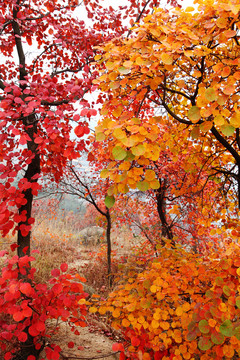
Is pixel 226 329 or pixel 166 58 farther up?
Result: pixel 166 58

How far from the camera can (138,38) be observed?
51.0 inches

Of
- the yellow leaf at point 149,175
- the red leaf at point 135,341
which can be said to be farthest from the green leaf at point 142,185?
the red leaf at point 135,341

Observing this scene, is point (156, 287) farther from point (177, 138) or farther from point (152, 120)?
point (177, 138)

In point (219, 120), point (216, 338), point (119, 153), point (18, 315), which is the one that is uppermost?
point (219, 120)

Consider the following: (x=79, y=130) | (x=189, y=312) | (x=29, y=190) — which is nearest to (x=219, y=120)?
(x=79, y=130)

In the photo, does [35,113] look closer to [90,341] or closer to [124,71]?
[124,71]

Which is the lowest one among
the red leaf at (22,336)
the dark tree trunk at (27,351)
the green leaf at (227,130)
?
the dark tree trunk at (27,351)

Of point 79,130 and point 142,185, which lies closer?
point 142,185

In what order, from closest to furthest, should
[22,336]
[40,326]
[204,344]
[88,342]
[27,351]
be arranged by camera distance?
[204,344] → [40,326] → [22,336] → [27,351] → [88,342]

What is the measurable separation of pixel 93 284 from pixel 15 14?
4.05m

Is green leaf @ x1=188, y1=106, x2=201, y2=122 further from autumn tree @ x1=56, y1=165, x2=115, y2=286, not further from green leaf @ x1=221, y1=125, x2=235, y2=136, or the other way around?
autumn tree @ x1=56, y1=165, x2=115, y2=286

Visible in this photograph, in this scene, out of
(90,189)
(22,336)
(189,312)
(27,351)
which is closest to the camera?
(22,336)

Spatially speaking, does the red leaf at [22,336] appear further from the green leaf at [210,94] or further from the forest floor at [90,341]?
the green leaf at [210,94]

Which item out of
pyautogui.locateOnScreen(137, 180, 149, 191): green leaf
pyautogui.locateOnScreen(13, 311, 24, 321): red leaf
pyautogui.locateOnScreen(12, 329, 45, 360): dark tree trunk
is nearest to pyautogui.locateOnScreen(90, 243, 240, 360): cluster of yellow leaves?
pyautogui.locateOnScreen(13, 311, 24, 321): red leaf
